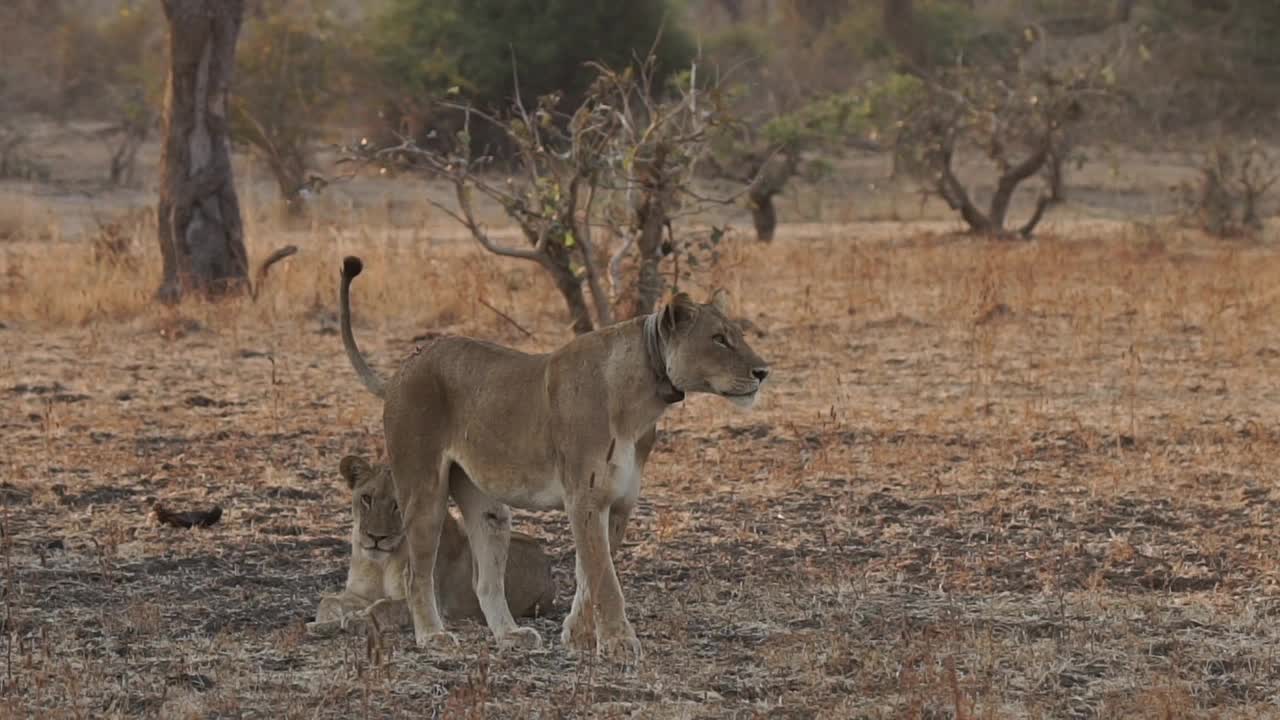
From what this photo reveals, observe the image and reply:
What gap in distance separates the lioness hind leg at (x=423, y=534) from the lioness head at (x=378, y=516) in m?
0.16

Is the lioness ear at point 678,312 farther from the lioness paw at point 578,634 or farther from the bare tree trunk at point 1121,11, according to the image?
the bare tree trunk at point 1121,11

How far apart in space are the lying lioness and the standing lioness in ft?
0.61

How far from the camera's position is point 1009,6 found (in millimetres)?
46625

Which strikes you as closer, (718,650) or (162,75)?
(718,650)

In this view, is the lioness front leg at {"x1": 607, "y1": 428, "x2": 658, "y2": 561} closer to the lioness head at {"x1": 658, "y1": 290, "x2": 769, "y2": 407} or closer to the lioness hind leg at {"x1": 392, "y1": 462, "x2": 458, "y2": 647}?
the lioness head at {"x1": 658, "y1": 290, "x2": 769, "y2": 407}

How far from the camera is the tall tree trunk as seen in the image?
15.4 metres

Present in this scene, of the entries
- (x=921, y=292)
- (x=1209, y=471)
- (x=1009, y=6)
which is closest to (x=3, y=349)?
(x=921, y=292)

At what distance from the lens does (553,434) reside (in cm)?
576

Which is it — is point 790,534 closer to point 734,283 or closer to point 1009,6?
point 734,283

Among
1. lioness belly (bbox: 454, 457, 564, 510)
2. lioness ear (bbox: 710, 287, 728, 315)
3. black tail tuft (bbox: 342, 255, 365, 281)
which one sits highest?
black tail tuft (bbox: 342, 255, 365, 281)

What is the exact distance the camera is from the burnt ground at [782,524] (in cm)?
557

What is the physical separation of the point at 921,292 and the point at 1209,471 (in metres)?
6.46

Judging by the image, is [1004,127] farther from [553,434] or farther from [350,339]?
[553,434]

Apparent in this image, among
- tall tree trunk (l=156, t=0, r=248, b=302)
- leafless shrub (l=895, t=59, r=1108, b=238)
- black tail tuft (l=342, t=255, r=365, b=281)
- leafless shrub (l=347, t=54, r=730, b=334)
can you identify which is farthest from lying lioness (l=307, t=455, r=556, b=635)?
leafless shrub (l=895, t=59, r=1108, b=238)
